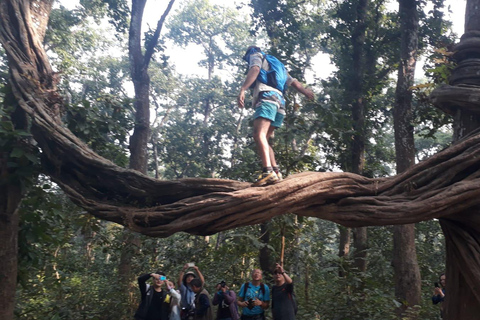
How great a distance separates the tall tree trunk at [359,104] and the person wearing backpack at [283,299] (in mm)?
3194

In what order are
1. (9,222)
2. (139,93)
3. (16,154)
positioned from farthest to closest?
(139,93) → (9,222) → (16,154)

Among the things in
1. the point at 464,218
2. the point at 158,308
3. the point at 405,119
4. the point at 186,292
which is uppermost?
the point at 405,119

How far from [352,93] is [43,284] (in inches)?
241

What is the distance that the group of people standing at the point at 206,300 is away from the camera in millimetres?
3172

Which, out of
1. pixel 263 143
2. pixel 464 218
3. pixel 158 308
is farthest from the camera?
pixel 158 308

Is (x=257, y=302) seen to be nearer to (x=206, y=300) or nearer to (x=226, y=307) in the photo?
(x=226, y=307)

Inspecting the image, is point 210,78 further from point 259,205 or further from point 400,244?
point 259,205

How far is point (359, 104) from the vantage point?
6441 millimetres

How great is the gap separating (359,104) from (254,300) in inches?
174

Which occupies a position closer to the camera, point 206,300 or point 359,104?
point 206,300

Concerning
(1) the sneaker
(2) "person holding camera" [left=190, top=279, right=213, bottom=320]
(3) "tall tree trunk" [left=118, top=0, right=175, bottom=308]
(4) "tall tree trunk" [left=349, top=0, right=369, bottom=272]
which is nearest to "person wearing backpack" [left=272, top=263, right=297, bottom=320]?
(2) "person holding camera" [left=190, top=279, right=213, bottom=320]

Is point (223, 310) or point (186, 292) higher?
point (186, 292)

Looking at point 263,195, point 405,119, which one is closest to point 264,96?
point 263,195

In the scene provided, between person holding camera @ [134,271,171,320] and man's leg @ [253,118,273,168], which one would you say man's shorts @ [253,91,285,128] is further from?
person holding camera @ [134,271,171,320]
